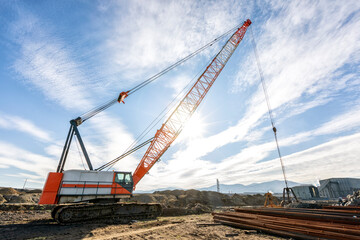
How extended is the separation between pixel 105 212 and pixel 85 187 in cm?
223

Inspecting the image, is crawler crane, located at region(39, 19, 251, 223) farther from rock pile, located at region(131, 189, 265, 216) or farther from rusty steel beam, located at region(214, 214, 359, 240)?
rock pile, located at region(131, 189, 265, 216)

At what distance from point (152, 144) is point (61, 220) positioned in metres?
12.1

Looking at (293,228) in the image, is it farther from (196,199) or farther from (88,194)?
(196,199)

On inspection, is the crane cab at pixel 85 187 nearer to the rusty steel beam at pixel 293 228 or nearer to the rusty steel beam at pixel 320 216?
the rusty steel beam at pixel 293 228

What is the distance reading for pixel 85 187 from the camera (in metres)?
11.8

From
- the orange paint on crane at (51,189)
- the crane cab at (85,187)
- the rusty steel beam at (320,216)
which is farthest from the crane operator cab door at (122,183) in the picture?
the rusty steel beam at (320,216)

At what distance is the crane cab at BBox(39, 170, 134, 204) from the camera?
11.0m

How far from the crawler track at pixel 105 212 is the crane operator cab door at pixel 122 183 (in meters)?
1.08

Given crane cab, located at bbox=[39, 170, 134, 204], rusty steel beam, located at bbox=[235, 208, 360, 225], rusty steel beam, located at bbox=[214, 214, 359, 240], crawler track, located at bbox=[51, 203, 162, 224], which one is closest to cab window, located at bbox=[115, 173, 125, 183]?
crane cab, located at bbox=[39, 170, 134, 204]

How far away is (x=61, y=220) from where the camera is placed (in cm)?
979

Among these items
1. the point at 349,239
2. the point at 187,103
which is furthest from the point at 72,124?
the point at 349,239

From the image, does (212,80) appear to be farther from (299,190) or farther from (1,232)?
(299,190)

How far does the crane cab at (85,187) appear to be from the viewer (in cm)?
1097

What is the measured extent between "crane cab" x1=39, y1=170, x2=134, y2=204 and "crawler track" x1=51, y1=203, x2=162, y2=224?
29.9 inches
